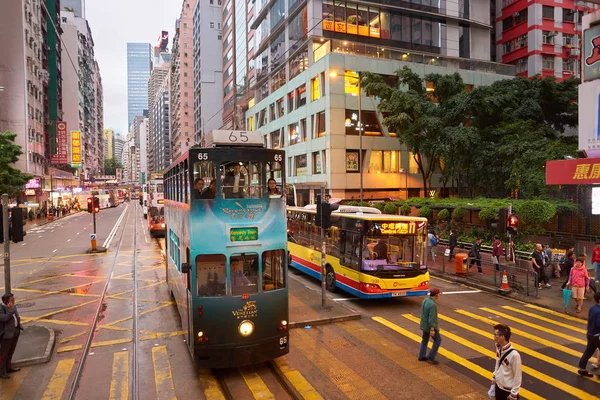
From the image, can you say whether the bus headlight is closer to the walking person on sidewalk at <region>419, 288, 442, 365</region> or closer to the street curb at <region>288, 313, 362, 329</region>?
the street curb at <region>288, 313, 362, 329</region>

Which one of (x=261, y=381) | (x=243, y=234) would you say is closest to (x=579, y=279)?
(x=261, y=381)

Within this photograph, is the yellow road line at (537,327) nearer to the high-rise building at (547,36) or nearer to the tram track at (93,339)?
the tram track at (93,339)

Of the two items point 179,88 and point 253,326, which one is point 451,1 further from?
point 179,88

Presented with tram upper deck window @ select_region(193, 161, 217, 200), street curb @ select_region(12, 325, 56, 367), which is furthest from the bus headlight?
street curb @ select_region(12, 325, 56, 367)

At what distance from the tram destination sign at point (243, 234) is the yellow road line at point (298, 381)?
2862 mm

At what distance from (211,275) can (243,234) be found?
39.0 inches

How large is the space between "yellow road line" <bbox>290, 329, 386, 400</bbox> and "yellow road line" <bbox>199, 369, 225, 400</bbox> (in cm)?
213

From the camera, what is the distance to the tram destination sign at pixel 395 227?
13906 mm

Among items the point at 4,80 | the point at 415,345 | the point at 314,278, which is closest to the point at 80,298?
the point at 314,278

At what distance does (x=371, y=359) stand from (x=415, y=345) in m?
1.58

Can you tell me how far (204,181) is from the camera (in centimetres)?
829

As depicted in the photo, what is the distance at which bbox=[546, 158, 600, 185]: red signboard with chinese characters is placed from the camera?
1398 centimetres

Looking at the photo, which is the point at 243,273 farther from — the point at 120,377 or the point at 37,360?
the point at 37,360

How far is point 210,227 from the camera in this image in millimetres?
8133
